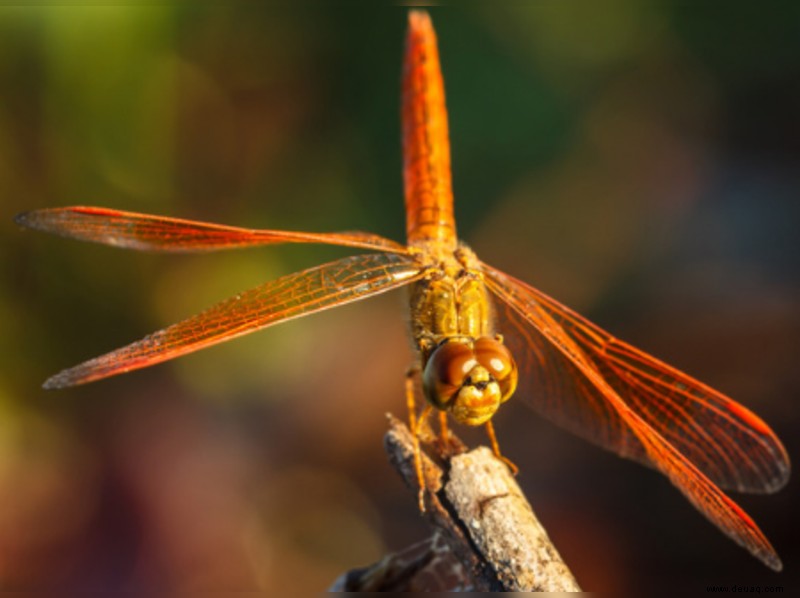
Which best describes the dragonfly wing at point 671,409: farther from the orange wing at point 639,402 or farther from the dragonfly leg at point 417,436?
the dragonfly leg at point 417,436

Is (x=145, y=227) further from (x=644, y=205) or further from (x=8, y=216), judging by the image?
(x=644, y=205)

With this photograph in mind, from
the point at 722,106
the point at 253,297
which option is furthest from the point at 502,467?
the point at 722,106

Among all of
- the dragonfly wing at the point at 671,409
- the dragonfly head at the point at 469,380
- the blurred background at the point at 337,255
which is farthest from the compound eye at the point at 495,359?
the blurred background at the point at 337,255

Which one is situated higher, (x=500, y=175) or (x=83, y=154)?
(x=83, y=154)

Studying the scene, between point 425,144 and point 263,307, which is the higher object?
point 425,144

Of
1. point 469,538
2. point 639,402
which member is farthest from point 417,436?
point 639,402

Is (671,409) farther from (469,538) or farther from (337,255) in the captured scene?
(337,255)

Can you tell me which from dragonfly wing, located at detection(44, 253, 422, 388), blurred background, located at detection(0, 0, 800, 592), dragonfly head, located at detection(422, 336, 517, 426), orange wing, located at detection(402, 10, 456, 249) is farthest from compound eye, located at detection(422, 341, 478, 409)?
blurred background, located at detection(0, 0, 800, 592)
